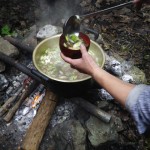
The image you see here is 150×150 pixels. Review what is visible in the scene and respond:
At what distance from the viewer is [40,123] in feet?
12.0

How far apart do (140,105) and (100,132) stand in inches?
58.7

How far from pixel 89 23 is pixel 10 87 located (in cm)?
230

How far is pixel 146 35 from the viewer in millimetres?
5520

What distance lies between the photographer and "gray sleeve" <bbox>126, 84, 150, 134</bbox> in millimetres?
2240

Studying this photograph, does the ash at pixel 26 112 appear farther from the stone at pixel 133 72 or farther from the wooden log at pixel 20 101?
the stone at pixel 133 72

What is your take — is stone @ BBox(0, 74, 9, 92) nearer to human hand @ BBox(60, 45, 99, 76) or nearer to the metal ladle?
the metal ladle

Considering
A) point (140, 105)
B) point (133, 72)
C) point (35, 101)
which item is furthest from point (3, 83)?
point (140, 105)

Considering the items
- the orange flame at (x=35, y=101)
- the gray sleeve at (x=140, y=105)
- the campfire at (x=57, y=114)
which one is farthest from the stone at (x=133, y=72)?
the gray sleeve at (x=140, y=105)

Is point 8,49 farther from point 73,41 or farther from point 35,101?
point 73,41

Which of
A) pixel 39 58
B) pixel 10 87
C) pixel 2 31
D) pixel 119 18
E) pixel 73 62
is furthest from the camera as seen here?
pixel 119 18

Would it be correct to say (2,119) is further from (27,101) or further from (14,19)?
(14,19)

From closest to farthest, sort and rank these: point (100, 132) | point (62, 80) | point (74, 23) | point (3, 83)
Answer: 1. point (62, 80)
2. point (74, 23)
3. point (100, 132)
4. point (3, 83)

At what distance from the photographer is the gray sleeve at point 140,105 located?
7.35 feet

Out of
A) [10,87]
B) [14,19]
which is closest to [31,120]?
[10,87]
